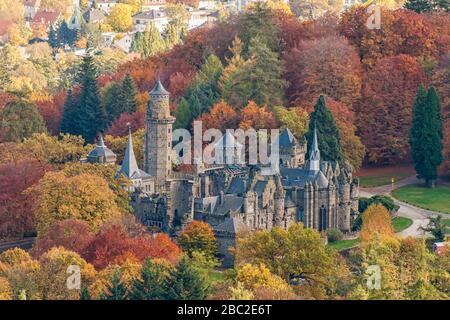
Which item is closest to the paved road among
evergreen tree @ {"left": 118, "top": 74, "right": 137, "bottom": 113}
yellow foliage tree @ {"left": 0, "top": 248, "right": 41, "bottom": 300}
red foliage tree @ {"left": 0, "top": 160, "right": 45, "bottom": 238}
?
red foliage tree @ {"left": 0, "top": 160, "right": 45, "bottom": 238}

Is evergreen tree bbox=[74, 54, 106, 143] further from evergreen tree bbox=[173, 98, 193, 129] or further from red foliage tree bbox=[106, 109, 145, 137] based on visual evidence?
evergreen tree bbox=[173, 98, 193, 129]

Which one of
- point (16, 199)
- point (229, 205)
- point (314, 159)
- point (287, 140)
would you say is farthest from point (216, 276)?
point (287, 140)

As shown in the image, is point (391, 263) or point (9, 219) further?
point (9, 219)

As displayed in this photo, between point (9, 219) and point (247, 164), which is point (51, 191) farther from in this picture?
point (247, 164)

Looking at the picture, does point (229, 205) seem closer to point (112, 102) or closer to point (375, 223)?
point (375, 223)
